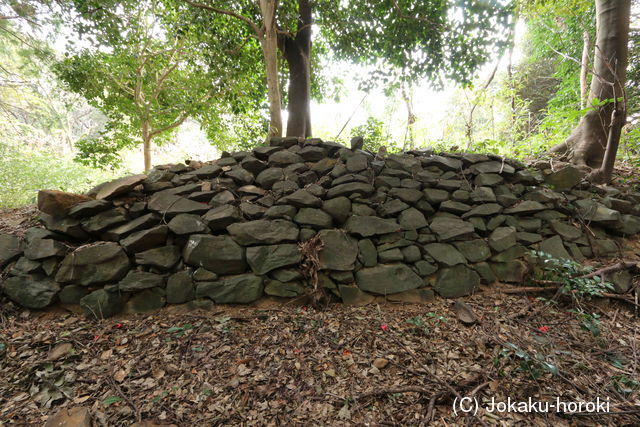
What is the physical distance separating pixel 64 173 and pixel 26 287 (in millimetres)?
8775

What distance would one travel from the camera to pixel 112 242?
246 centimetres

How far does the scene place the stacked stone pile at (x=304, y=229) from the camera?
7.86 ft

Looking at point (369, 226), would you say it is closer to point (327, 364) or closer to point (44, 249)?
point (327, 364)

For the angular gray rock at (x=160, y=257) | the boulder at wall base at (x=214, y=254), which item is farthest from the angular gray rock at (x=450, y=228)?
the angular gray rock at (x=160, y=257)

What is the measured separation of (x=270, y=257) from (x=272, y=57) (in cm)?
351

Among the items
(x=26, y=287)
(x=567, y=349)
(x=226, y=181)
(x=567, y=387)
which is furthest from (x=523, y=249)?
(x=26, y=287)

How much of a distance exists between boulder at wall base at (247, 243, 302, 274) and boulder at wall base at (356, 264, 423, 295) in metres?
0.73

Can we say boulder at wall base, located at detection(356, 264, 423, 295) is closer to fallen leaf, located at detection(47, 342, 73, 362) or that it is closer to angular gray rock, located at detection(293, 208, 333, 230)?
angular gray rock, located at detection(293, 208, 333, 230)

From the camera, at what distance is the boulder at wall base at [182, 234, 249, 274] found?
2451 millimetres

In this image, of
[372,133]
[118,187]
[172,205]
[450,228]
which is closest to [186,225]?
[172,205]

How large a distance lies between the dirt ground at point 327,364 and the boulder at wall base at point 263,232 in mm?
660

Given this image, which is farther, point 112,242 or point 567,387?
point 112,242

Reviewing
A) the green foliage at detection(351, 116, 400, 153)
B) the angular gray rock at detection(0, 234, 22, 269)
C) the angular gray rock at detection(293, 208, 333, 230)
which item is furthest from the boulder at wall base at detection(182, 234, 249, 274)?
the green foliage at detection(351, 116, 400, 153)

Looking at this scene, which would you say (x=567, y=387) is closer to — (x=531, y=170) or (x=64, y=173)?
(x=531, y=170)
